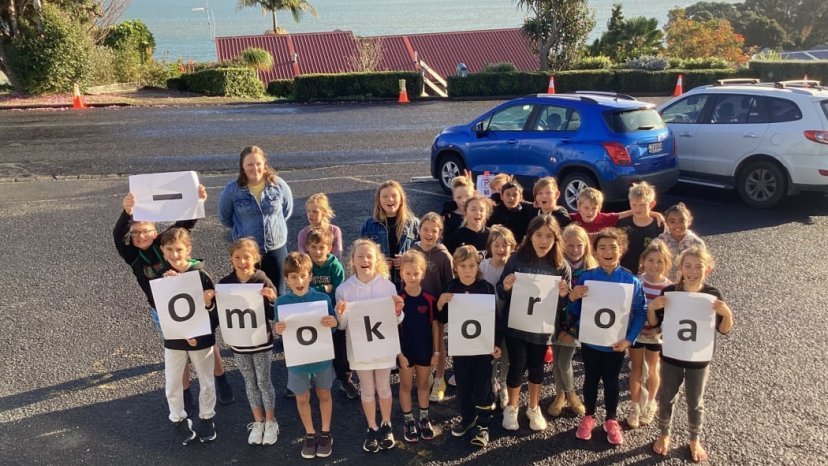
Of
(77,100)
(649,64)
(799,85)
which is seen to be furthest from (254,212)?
(649,64)

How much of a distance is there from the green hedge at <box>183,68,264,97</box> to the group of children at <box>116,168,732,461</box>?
22.4 metres

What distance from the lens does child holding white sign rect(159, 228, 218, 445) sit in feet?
14.7

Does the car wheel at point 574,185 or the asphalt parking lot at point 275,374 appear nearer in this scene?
the asphalt parking lot at point 275,374

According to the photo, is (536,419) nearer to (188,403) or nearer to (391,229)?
(391,229)

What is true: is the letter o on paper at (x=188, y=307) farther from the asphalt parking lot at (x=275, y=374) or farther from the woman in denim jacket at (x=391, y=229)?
the woman in denim jacket at (x=391, y=229)

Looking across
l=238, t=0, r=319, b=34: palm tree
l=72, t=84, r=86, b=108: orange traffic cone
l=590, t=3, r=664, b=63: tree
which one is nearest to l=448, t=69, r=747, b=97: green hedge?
l=590, t=3, r=664, b=63: tree

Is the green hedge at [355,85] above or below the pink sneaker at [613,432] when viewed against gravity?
above

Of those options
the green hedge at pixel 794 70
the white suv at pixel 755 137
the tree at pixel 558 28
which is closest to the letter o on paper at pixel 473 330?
the white suv at pixel 755 137

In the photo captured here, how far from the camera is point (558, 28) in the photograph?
28.2 m

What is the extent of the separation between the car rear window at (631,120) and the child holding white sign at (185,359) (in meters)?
6.59

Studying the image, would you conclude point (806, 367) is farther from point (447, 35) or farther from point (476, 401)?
point (447, 35)

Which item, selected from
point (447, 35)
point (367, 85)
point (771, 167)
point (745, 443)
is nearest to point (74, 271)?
point (745, 443)

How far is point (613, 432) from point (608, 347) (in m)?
0.58

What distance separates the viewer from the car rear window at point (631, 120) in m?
9.27
